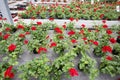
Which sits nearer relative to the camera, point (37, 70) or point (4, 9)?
point (37, 70)

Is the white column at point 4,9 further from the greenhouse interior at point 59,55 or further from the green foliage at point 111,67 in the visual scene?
the green foliage at point 111,67

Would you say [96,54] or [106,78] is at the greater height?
[96,54]

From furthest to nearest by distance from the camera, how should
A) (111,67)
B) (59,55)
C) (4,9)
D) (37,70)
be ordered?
(4,9), (59,55), (111,67), (37,70)

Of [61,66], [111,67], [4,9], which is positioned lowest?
[111,67]

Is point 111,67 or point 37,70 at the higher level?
point 37,70

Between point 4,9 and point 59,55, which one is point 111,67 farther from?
point 4,9

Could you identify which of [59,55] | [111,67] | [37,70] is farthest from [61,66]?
[111,67]

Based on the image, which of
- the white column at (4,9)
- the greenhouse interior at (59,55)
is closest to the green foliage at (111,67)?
the greenhouse interior at (59,55)

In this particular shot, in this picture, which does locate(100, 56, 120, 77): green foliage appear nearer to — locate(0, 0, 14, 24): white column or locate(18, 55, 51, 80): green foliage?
locate(18, 55, 51, 80): green foliage

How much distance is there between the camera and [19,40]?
425 cm

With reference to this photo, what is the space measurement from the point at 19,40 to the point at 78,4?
6.17 meters

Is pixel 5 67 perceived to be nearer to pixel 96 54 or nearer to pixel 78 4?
pixel 96 54

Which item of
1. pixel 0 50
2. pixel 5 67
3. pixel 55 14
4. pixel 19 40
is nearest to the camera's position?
pixel 5 67

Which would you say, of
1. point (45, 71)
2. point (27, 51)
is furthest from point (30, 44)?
point (45, 71)
